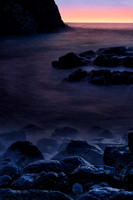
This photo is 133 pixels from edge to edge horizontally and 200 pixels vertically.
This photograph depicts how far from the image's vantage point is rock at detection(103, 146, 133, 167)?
10.1 feet

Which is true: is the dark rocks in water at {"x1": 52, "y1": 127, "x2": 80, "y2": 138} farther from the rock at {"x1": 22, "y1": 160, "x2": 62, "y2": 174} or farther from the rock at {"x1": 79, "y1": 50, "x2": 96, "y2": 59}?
the rock at {"x1": 79, "y1": 50, "x2": 96, "y2": 59}

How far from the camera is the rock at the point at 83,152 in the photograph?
3.55m

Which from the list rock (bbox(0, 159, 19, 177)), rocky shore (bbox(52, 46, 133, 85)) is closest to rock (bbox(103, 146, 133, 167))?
rock (bbox(0, 159, 19, 177))

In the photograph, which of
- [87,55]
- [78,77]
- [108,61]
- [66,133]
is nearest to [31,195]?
[66,133]

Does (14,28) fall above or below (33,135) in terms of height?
above

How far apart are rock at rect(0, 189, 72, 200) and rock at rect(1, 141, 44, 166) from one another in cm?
131

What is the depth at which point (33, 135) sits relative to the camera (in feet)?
16.2

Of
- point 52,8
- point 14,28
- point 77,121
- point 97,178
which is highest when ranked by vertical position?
point 52,8

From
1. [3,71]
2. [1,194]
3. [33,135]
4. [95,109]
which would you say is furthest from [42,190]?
[3,71]

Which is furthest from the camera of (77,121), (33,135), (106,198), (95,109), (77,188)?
(95,109)

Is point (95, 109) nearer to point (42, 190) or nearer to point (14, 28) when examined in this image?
A: point (42, 190)

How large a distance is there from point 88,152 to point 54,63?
10410 millimetres

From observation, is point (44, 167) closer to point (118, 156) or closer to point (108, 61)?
point (118, 156)

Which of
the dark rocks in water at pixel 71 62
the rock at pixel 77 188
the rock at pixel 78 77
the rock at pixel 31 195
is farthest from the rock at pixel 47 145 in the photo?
the dark rocks in water at pixel 71 62
